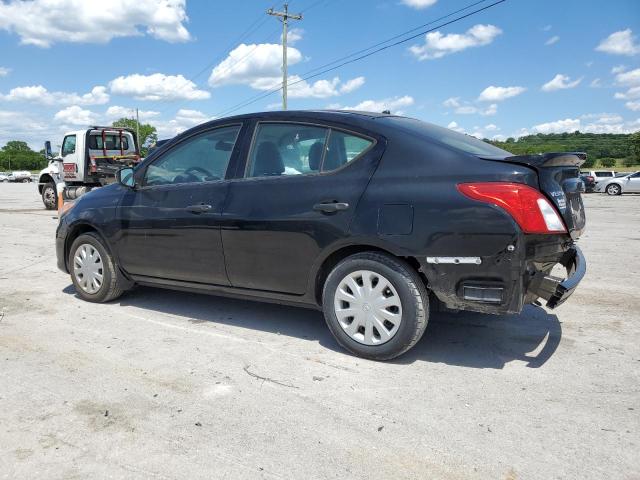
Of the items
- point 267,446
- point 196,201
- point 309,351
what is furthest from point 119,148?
point 267,446

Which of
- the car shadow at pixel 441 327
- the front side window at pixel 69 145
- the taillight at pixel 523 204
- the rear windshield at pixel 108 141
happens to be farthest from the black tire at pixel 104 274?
the front side window at pixel 69 145

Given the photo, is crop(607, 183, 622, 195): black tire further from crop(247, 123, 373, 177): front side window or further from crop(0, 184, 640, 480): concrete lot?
crop(247, 123, 373, 177): front side window

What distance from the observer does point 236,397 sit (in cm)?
309

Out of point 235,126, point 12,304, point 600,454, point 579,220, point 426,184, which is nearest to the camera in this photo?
point 600,454

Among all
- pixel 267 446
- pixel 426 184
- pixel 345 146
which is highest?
pixel 345 146

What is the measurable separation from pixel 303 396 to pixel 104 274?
2798 mm

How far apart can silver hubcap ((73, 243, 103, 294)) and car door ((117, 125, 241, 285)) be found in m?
0.35

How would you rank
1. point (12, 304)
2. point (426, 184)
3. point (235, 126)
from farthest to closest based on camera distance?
1. point (12, 304)
2. point (235, 126)
3. point (426, 184)

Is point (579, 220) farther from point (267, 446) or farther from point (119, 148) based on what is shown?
point (119, 148)

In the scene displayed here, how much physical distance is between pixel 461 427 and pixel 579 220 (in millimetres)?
1847

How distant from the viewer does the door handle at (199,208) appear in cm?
419

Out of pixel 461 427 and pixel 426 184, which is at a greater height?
pixel 426 184

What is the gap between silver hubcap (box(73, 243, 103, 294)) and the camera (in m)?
5.05

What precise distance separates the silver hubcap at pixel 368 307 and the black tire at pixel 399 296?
1.3 inches
